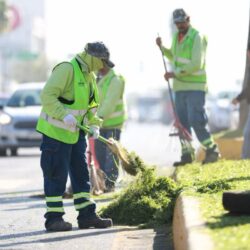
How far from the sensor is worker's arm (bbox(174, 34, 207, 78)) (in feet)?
48.0

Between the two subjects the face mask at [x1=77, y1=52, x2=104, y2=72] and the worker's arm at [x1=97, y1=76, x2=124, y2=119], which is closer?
the face mask at [x1=77, y1=52, x2=104, y2=72]

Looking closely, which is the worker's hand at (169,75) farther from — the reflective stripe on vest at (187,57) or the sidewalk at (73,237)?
the sidewalk at (73,237)

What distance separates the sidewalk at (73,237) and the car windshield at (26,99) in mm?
13270

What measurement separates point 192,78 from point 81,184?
4897 mm

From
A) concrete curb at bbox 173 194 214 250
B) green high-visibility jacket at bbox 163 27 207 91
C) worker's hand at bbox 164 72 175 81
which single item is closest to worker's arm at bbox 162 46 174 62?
green high-visibility jacket at bbox 163 27 207 91

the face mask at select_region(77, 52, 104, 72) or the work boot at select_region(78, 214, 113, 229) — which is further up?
the face mask at select_region(77, 52, 104, 72)

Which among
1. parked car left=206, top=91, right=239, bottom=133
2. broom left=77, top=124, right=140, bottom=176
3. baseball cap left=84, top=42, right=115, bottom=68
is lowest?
parked car left=206, top=91, right=239, bottom=133

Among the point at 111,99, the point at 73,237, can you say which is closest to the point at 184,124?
the point at 111,99

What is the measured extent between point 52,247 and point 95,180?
4.28m

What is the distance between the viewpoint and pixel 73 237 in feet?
31.2

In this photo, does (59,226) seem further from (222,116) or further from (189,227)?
(222,116)

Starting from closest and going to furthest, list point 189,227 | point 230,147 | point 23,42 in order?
1. point 189,227
2. point 230,147
3. point 23,42

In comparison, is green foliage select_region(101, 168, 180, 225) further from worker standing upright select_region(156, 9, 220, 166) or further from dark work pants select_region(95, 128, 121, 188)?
worker standing upright select_region(156, 9, 220, 166)

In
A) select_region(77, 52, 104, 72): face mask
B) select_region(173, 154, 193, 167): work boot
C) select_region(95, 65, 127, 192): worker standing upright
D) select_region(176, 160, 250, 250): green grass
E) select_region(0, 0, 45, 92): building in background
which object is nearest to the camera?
select_region(176, 160, 250, 250): green grass
